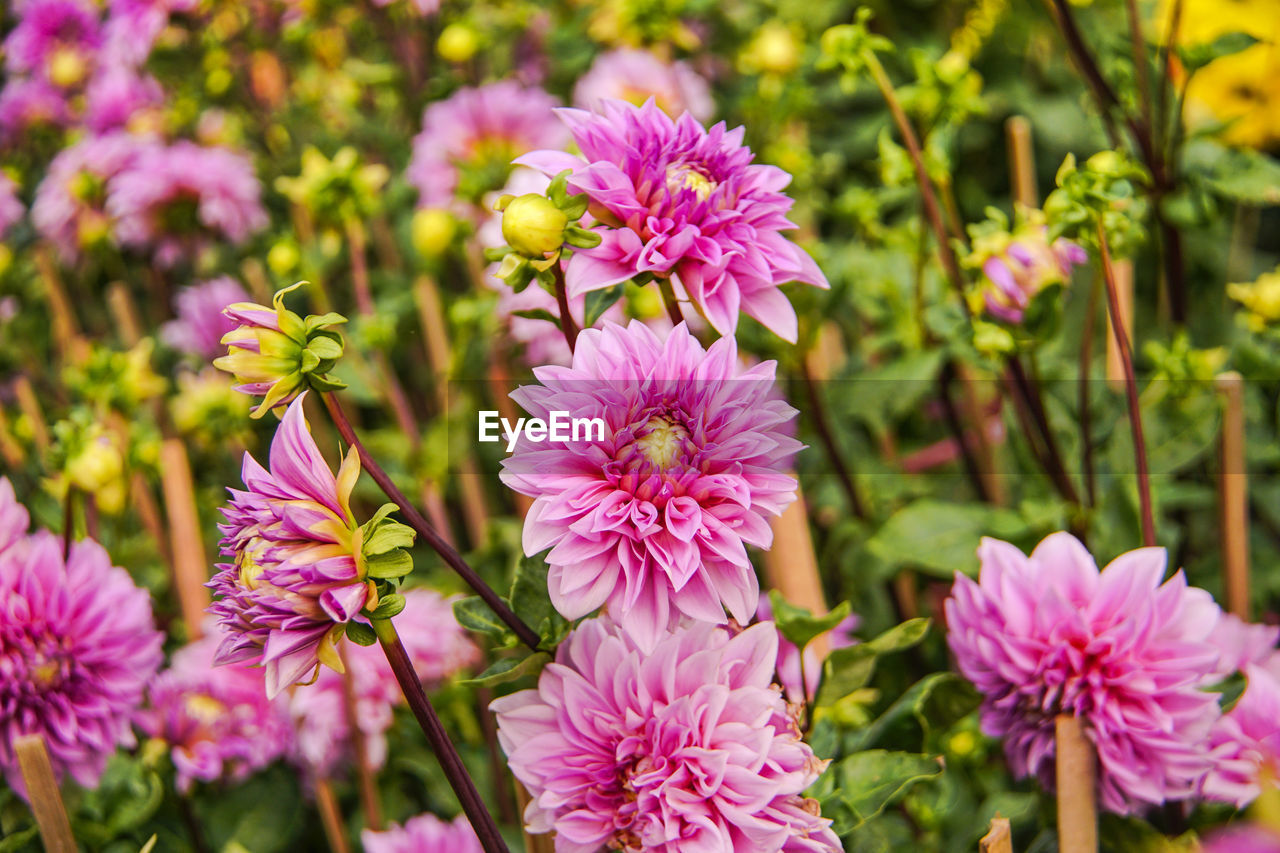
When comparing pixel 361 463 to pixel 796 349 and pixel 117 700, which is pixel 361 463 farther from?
pixel 796 349

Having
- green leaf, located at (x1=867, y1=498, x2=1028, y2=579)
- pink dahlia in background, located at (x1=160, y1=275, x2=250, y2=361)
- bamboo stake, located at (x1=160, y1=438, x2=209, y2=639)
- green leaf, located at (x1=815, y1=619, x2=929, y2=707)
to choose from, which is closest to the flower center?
green leaf, located at (x1=815, y1=619, x2=929, y2=707)

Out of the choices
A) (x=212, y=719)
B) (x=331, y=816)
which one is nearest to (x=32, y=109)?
(x=212, y=719)

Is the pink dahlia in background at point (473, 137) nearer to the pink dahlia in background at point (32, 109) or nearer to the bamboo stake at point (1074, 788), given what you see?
the pink dahlia in background at point (32, 109)

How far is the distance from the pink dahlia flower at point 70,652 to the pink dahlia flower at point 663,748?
1.18ft

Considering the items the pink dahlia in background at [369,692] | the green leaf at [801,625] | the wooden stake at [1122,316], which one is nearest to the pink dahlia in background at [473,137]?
the pink dahlia in background at [369,692]

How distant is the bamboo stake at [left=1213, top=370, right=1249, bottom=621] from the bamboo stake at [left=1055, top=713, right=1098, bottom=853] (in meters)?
0.29

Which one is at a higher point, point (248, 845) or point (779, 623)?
point (779, 623)

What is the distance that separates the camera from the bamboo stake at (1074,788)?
21.8 inches

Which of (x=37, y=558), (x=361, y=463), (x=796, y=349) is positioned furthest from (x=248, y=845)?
(x=796, y=349)

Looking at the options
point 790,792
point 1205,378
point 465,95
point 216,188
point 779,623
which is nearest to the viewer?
point 790,792

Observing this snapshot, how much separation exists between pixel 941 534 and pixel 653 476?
1.47ft

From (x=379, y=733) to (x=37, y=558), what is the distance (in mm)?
320

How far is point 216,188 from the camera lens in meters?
1.30

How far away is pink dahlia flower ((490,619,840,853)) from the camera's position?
1.50ft
